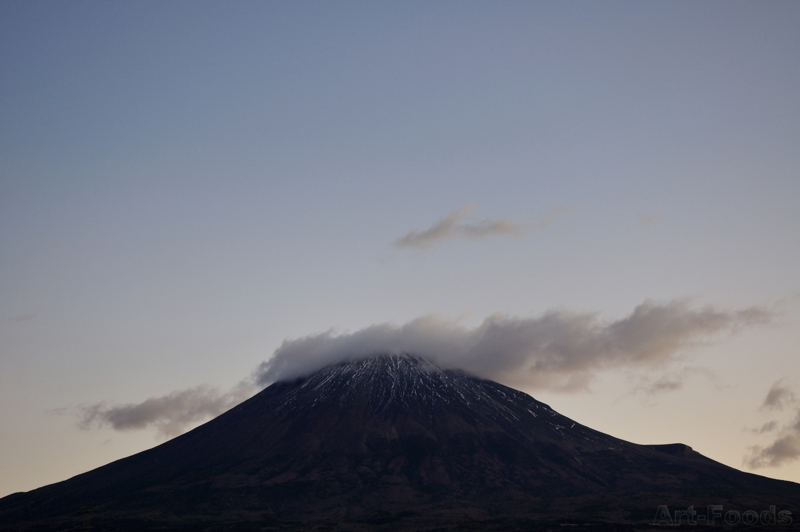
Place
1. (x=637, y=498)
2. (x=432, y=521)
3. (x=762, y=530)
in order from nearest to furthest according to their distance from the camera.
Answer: (x=762, y=530) → (x=432, y=521) → (x=637, y=498)

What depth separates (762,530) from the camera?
536 ft

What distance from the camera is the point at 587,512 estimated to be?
179 metres

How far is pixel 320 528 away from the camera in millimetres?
173250

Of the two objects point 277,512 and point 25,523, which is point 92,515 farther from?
point 277,512

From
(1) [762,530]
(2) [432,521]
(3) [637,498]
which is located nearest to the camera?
(1) [762,530]

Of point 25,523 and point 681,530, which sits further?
point 25,523

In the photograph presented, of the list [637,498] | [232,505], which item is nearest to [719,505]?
[637,498]

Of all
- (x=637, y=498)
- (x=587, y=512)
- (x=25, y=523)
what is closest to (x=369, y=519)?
(x=587, y=512)

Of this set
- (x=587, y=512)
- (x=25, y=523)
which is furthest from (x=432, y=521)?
(x=25, y=523)

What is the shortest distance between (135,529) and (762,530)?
478ft

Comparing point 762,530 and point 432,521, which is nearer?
point 762,530

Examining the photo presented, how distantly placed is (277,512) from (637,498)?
9550 centimetres

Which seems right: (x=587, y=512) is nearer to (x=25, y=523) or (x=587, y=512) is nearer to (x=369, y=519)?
(x=369, y=519)

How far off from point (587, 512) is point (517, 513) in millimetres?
17283
